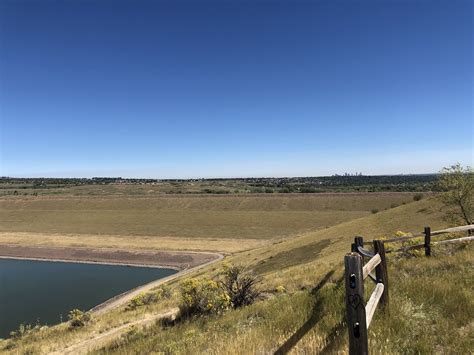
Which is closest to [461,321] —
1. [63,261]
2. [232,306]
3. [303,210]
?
[232,306]

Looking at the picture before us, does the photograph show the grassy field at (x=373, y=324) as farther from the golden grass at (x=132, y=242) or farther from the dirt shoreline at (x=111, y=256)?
the golden grass at (x=132, y=242)

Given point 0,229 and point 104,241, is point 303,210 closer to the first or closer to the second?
point 104,241

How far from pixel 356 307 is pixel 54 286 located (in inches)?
2097

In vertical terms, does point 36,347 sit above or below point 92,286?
above

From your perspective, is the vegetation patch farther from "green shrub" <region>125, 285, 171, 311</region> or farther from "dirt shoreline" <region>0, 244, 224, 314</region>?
"dirt shoreline" <region>0, 244, 224, 314</region>

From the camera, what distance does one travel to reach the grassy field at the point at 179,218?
70000 mm

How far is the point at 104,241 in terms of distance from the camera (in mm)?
71250

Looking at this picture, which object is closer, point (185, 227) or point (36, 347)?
point (36, 347)

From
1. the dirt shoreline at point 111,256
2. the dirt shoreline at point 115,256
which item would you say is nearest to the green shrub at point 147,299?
the dirt shoreline at point 115,256

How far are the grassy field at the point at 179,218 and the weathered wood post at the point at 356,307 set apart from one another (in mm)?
56706

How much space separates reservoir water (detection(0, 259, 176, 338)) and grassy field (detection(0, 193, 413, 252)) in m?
9.72

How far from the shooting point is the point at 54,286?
163 feet

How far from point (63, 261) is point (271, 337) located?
64844mm

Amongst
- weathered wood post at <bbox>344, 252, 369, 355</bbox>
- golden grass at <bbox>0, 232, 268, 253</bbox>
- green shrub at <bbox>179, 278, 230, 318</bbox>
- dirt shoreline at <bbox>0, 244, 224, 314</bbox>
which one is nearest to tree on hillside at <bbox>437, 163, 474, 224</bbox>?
green shrub at <bbox>179, 278, 230, 318</bbox>
